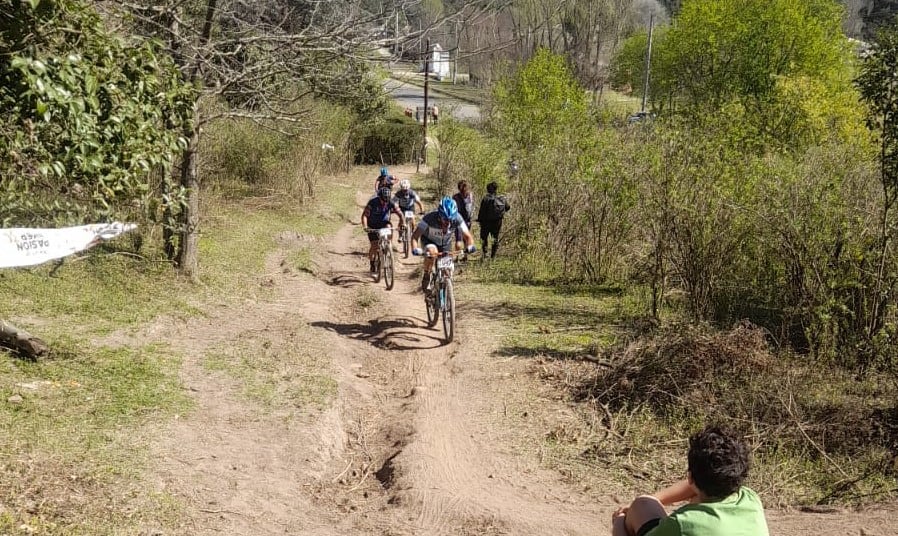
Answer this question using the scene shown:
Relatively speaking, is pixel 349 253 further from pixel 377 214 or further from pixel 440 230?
pixel 440 230

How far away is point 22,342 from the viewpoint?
24.8 feet

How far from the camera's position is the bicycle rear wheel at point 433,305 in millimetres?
10650

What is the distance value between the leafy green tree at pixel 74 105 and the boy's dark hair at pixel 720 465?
12.2 feet

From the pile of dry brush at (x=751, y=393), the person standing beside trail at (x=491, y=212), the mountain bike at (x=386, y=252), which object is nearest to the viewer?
the pile of dry brush at (x=751, y=393)

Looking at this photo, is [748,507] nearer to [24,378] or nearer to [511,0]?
[511,0]

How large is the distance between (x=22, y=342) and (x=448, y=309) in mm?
4899

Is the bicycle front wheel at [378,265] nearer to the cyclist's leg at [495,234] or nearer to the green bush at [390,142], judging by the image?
Result: the cyclist's leg at [495,234]

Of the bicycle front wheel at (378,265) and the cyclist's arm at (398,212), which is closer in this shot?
the bicycle front wheel at (378,265)

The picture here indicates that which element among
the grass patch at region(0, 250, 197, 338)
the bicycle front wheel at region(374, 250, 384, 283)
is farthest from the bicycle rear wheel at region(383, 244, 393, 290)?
the grass patch at region(0, 250, 197, 338)

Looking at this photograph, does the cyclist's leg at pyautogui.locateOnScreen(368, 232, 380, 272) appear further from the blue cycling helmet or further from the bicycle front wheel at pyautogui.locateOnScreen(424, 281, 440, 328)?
the blue cycling helmet

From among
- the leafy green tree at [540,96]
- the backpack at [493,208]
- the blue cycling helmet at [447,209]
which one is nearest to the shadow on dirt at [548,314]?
the blue cycling helmet at [447,209]

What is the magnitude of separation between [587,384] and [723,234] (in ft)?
10.7

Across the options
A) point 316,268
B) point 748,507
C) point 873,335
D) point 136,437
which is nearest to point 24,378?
point 136,437

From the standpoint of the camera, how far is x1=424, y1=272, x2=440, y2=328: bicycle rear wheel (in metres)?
10.6
